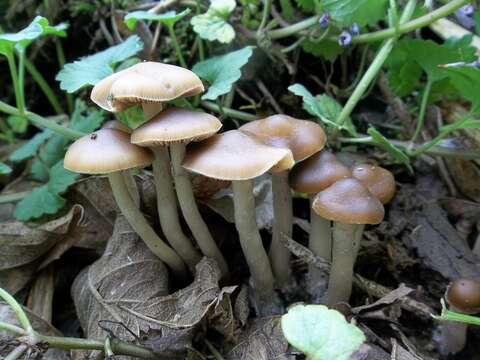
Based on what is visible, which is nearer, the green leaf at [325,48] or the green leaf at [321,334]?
the green leaf at [321,334]

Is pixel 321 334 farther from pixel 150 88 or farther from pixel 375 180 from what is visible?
pixel 150 88

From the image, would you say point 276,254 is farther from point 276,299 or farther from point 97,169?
point 97,169

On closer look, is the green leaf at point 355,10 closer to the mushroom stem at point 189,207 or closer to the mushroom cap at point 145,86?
the mushroom cap at point 145,86

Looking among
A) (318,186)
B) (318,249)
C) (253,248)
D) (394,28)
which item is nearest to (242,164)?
(318,186)

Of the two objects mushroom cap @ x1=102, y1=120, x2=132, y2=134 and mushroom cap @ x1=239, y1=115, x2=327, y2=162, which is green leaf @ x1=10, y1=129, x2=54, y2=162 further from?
mushroom cap @ x1=239, y1=115, x2=327, y2=162

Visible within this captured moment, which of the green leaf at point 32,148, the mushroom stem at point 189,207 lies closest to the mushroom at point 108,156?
the mushroom stem at point 189,207

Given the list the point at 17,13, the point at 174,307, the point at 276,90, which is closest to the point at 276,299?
the point at 174,307
